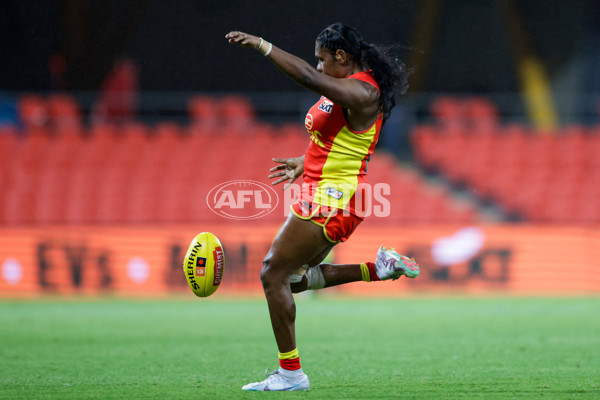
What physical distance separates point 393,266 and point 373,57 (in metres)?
1.48

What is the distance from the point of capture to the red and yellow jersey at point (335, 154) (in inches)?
223

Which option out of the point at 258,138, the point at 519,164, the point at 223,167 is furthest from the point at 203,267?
the point at 519,164

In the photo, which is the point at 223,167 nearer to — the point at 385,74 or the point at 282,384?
the point at 385,74

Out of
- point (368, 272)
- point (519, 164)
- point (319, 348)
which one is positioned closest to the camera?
point (368, 272)

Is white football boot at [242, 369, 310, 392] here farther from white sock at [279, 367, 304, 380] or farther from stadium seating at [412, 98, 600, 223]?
stadium seating at [412, 98, 600, 223]

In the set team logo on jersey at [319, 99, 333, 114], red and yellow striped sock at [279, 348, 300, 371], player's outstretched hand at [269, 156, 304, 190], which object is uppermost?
team logo on jersey at [319, 99, 333, 114]

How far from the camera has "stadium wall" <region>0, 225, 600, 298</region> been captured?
528 inches

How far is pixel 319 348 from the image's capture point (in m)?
8.06

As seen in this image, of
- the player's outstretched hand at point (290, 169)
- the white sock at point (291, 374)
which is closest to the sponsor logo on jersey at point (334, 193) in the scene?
the player's outstretched hand at point (290, 169)

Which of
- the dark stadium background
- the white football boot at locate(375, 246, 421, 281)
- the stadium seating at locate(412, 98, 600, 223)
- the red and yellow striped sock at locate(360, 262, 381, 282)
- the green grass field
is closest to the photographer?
the green grass field

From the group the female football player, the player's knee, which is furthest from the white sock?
the player's knee

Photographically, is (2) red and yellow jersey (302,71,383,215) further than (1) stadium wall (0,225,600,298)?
No

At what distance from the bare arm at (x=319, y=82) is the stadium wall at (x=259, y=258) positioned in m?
8.32

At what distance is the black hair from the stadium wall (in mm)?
7981
